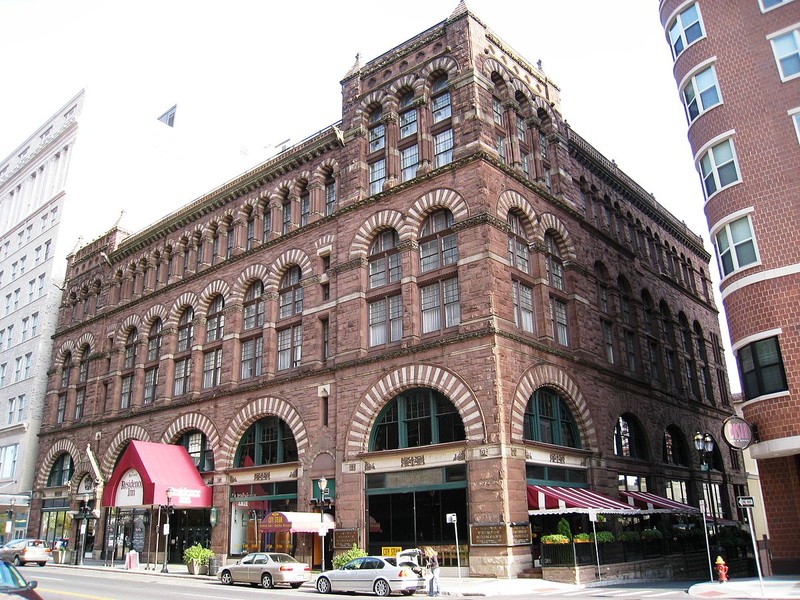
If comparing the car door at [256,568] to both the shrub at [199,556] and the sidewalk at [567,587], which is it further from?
the shrub at [199,556]

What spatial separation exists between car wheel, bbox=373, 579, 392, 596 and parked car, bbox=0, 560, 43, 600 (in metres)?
13.1

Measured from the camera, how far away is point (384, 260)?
36.3 metres

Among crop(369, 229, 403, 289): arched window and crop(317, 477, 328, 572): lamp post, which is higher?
crop(369, 229, 403, 289): arched window

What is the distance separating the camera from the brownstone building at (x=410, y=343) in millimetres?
31312

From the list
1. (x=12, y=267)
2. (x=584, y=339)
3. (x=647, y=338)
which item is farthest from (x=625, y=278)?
(x=12, y=267)

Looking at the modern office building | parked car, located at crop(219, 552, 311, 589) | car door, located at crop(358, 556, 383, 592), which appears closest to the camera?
car door, located at crop(358, 556, 383, 592)

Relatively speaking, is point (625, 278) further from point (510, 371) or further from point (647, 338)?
point (510, 371)

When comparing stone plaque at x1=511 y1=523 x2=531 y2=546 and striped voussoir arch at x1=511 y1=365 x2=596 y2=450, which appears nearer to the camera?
stone plaque at x1=511 y1=523 x2=531 y2=546

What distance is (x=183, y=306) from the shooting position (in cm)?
4831

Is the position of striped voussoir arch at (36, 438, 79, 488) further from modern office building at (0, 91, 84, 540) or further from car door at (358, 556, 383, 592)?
car door at (358, 556, 383, 592)

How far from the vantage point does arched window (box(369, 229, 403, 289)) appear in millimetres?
35719

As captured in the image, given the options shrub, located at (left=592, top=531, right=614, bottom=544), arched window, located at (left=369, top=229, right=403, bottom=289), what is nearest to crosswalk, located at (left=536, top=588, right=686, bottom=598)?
shrub, located at (left=592, top=531, right=614, bottom=544)

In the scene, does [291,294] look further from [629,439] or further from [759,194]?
[759,194]

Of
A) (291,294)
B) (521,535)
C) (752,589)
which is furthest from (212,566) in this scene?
(752,589)
